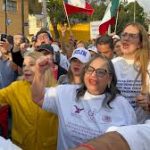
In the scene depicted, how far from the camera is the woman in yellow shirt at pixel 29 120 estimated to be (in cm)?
396

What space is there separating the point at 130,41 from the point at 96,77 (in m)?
0.99

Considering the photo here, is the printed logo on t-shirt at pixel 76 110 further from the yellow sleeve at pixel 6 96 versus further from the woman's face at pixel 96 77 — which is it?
the yellow sleeve at pixel 6 96

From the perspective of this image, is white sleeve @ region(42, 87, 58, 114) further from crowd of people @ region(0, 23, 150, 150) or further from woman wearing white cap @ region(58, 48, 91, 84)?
woman wearing white cap @ region(58, 48, 91, 84)

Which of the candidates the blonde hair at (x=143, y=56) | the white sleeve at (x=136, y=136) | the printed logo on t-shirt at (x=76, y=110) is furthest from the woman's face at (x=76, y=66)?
the white sleeve at (x=136, y=136)

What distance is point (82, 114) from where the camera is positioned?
3.26 m

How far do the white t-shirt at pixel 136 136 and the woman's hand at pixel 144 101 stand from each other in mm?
1980

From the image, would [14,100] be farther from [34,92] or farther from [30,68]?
[34,92]

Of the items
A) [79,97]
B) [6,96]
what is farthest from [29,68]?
[79,97]

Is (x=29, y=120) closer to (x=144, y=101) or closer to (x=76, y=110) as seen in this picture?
(x=76, y=110)

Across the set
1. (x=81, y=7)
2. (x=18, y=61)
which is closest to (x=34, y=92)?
(x=18, y=61)

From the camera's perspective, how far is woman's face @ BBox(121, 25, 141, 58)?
13.7 ft

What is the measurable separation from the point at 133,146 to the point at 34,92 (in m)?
1.94

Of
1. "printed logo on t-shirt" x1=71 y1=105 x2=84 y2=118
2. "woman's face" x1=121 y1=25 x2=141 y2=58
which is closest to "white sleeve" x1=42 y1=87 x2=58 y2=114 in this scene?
"printed logo on t-shirt" x1=71 y1=105 x2=84 y2=118

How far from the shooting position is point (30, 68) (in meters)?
4.05
